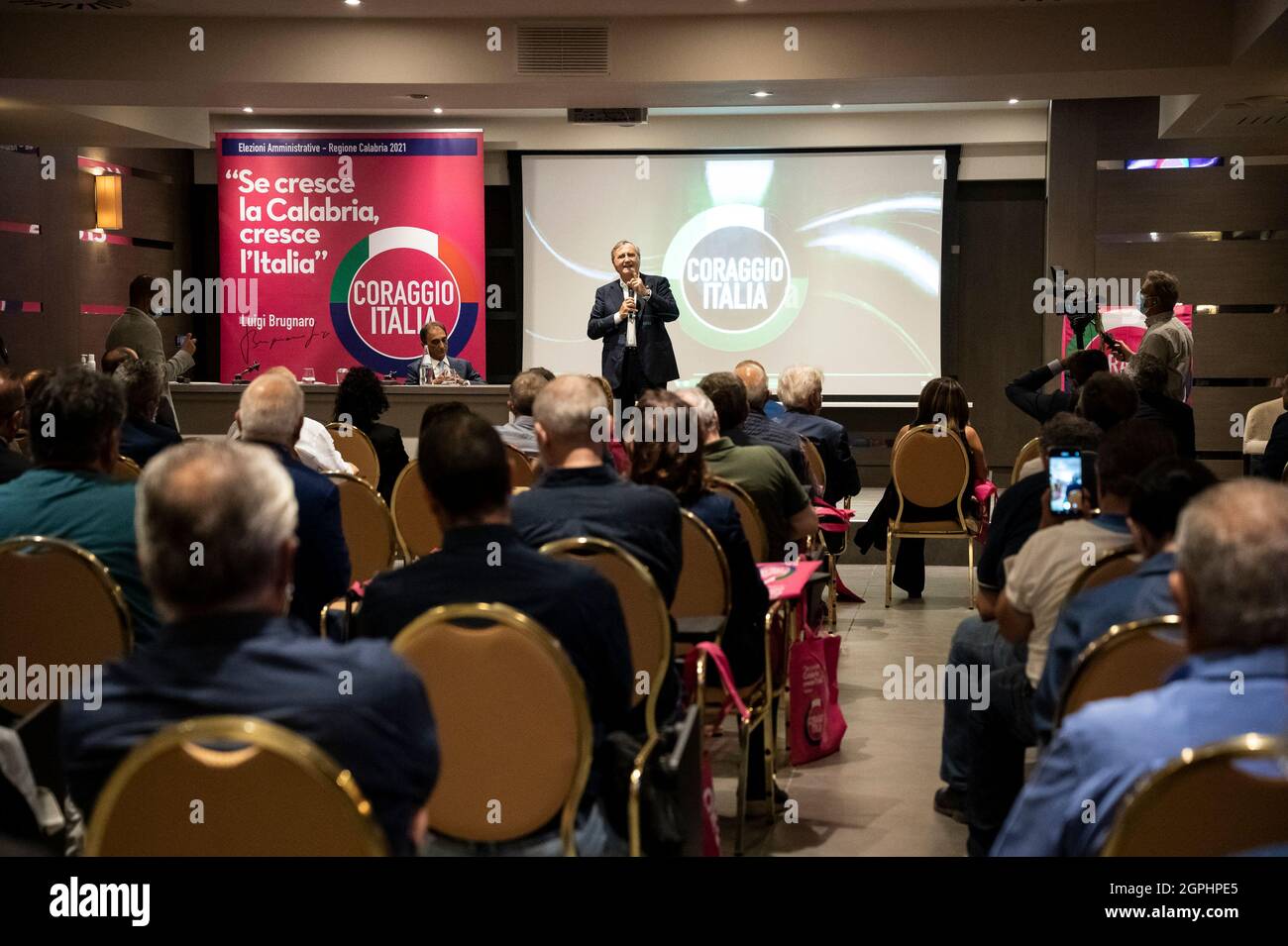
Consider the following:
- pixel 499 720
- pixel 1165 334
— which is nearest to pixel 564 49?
pixel 1165 334

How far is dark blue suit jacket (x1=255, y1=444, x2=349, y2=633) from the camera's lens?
346 centimetres

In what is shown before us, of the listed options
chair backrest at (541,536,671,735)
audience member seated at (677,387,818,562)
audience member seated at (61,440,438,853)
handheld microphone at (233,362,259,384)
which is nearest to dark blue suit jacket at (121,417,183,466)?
audience member seated at (677,387,818,562)

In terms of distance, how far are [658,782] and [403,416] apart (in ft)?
25.4

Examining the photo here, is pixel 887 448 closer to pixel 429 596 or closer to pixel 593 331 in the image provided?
pixel 593 331

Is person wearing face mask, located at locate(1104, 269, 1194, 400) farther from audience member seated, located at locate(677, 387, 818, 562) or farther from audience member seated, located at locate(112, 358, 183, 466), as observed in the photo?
audience member seated, located at locate(112, 358, 183, 466)

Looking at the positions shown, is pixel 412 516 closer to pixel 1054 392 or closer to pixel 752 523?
pixel 752 523

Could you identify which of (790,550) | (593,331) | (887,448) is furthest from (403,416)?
(790,550)

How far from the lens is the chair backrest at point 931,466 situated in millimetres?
6898

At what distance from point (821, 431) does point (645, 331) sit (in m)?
1.94

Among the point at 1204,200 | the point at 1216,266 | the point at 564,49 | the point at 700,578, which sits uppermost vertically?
the point at 564,49

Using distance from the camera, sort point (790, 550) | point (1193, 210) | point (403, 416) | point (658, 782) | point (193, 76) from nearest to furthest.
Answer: point (658, 782), point (790, 550), point (193, 76), point (403, 416), point (1193, 210)

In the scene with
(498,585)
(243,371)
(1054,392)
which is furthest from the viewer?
(243,371)

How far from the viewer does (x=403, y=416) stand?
981 cm

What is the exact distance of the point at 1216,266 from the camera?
36.4 feet
